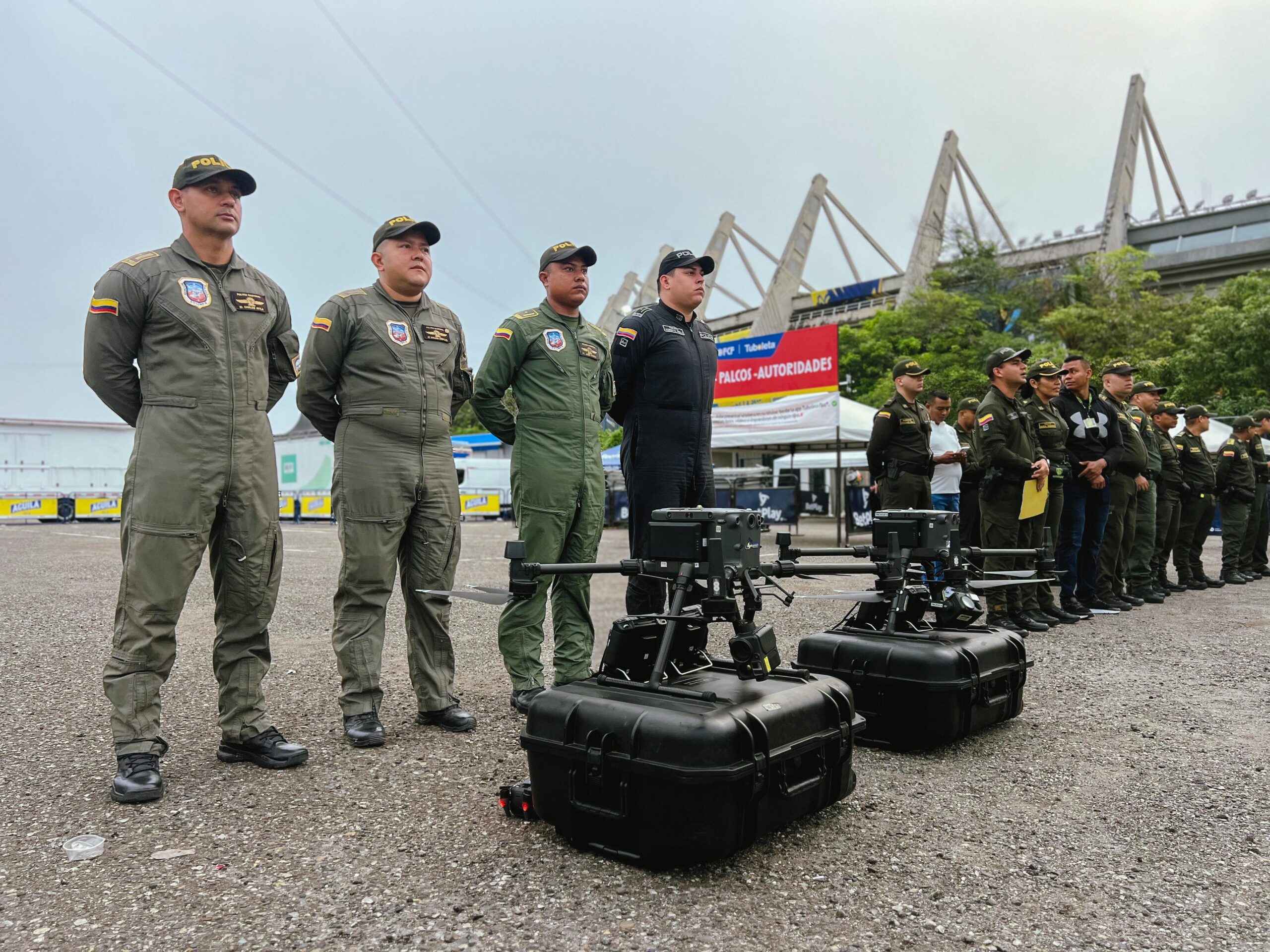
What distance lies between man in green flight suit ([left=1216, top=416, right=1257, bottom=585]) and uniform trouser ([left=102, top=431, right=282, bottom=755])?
1040 cm

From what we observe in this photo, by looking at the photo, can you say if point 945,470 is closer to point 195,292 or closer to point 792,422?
point 792,422

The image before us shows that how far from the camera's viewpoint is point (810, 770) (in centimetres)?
260

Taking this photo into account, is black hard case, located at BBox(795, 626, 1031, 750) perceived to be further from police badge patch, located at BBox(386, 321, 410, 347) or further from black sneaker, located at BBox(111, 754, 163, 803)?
black sneaker, located at BBox(111, 754, 163, 803)

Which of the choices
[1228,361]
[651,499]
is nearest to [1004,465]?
[651,499]

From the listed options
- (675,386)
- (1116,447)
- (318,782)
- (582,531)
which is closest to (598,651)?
(582,531)

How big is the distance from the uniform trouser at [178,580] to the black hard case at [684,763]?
137cm

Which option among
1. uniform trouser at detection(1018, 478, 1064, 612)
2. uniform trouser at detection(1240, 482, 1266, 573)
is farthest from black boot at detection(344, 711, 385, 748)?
uniform trouser at detection(1240, 482, 1266, 573)

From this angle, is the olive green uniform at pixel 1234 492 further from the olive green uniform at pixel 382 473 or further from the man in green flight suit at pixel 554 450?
the olive green uniform at pixel 382 473

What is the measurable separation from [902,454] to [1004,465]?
31.0 inches

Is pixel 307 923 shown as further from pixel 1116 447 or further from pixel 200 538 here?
pixel 1116 447

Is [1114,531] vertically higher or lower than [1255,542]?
higher

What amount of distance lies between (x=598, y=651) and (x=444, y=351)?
260cm

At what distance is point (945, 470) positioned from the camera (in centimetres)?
950

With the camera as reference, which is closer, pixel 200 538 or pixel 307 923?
pixel 307 923
